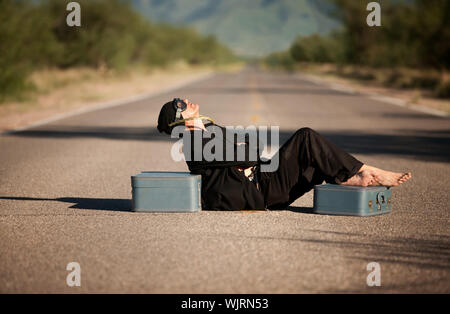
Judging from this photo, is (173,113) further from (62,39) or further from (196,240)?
(62,39)

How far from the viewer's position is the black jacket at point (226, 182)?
6.45 m

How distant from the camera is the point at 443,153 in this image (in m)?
12.1

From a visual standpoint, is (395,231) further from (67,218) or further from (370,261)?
(67,218)

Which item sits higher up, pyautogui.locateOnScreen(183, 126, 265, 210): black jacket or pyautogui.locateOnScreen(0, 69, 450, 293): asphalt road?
pyautogui.locateOnScreen(183, 126, 265, 210): black jacket

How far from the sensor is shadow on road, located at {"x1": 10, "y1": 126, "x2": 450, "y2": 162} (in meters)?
12.2

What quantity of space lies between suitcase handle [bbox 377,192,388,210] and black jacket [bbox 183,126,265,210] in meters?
1.16

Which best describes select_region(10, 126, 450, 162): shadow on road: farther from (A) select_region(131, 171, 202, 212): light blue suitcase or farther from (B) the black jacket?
(A) select_region(131, 171, 202, 212): light blue suitcase

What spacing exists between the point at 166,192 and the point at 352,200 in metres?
1.87

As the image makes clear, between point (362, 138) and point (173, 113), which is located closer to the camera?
point (173, 113)

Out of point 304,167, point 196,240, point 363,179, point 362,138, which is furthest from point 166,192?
point 362,138

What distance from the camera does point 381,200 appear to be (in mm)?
6602

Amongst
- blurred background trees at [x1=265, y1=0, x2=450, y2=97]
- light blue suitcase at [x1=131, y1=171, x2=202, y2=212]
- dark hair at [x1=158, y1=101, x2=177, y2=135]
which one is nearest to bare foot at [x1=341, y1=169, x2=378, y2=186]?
light blue suitcase at [x1=131, y1=171, x2=202, y2=212]

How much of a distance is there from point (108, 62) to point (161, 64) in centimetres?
3662
